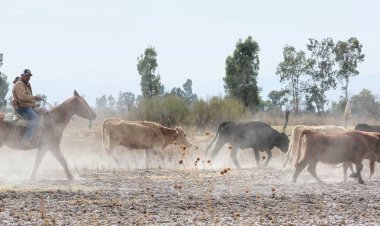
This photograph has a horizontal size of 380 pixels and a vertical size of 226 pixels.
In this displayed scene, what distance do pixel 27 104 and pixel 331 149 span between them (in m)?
7.50

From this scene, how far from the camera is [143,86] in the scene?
60.9 meters

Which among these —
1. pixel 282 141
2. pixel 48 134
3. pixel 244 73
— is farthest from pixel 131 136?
pixel 244 73

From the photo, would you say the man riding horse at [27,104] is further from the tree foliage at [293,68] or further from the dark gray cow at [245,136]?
the tree foliage at [293,68]

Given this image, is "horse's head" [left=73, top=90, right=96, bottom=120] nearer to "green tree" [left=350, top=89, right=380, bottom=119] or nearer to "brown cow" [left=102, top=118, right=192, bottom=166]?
"brown cow" [left=102, top=118, right=192, bottom=166]

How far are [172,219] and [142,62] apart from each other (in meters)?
50.5

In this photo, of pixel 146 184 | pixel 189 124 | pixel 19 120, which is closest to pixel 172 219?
pixel 146 184

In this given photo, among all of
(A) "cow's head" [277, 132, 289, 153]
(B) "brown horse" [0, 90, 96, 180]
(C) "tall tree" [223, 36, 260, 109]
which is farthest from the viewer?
(C) "tall tree" [223, 36, 260, 109]

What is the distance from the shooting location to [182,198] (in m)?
14.2

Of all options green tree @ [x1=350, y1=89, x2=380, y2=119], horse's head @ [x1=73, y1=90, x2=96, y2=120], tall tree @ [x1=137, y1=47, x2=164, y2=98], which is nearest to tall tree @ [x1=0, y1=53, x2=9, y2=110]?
tall tree @ [x1=137, y1=47, x2=164, y2=98]

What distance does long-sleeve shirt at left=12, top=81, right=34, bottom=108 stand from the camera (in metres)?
17.8

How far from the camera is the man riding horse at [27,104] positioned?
58.6 ft

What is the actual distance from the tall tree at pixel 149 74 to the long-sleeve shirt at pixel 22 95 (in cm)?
4227

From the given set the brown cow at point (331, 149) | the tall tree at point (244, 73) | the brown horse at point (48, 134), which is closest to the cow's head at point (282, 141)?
the brown cow at point (331, 149)

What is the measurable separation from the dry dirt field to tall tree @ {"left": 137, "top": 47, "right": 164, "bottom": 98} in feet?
128
